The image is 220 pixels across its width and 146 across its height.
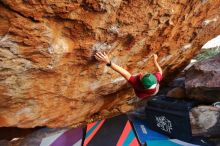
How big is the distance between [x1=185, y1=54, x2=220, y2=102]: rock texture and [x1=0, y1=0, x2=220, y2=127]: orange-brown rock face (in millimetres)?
636

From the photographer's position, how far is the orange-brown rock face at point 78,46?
2.89 meters

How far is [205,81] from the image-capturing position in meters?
5.37

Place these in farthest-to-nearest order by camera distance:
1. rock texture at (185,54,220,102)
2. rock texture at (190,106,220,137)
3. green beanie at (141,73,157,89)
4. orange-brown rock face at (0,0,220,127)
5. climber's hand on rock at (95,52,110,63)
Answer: rock texture at (185,54,220,102), rock texture at (190,106,220,137), climber's hand on rock at (95,52,110,63), green beanie at (141,73,157,89), orange-brown rock face at (0,0,220,127)

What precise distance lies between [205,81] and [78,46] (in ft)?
9.97

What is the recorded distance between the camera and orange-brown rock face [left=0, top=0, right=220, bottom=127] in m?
2.89

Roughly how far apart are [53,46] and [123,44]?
1.17m

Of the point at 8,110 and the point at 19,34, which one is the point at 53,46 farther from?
the point at 8,110

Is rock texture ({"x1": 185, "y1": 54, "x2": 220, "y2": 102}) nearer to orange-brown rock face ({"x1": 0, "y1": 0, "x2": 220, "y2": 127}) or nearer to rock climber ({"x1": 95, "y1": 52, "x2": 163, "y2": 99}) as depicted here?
orange-brown rock face ({"x1": 0, "y1": 0, "x2": 220, "y2": 127})

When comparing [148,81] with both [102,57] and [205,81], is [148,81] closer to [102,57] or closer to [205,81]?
[102,57]

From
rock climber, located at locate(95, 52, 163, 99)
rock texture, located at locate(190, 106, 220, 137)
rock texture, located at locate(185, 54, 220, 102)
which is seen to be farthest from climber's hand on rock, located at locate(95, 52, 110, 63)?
rock texture, located at locate(185, 54, 220, 102)

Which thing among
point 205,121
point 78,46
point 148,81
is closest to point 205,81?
point 205,121

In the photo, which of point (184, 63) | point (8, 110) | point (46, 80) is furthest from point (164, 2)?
point (184, 63)

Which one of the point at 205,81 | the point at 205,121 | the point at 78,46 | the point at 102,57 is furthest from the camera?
the point at 205,81

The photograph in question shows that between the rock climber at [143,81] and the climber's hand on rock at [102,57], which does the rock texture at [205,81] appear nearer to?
the rock climber at [143,81]
